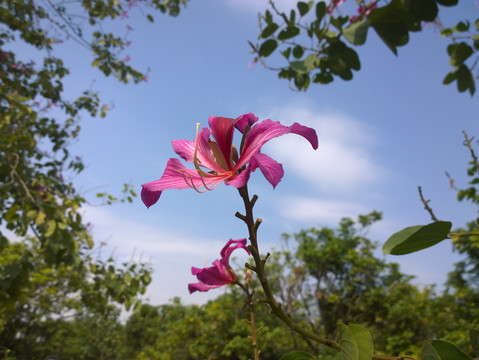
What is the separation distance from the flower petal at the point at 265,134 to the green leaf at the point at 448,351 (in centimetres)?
34

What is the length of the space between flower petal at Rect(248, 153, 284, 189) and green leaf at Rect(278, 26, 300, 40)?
4.61 feet

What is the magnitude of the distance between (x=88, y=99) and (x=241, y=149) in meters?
5.49

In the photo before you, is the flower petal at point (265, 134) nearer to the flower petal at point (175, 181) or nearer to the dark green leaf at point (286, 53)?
the flower petal at point (175, 181)

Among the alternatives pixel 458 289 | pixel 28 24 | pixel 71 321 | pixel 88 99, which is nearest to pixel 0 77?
pixel 28 24

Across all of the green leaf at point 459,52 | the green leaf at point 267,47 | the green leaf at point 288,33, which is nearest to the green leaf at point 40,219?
the green leaf at point 267,47

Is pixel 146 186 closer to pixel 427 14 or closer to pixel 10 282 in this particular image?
pixel 427 14

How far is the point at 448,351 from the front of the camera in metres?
0.45

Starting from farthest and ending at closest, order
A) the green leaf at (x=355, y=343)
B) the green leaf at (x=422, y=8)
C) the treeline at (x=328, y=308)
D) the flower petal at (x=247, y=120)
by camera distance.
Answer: the treeline at (x=328, y=308) → the green leaf at (x=422, y=8) → the flower petal at (x=247, y=120) → the green leaf at (x=355, y=343)

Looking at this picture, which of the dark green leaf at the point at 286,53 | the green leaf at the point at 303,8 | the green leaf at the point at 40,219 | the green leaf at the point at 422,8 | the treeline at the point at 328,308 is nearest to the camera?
the green leaf at the point at 422,8

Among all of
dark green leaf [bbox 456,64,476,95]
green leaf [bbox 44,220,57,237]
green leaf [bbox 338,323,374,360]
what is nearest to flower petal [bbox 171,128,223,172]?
green leaf [bbox 338,323,374,360]

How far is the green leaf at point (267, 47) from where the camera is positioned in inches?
67.9


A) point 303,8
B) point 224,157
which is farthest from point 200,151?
point 303,8

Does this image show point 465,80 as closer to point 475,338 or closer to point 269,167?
point 475,338

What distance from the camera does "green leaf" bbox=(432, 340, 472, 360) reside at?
0.44m
